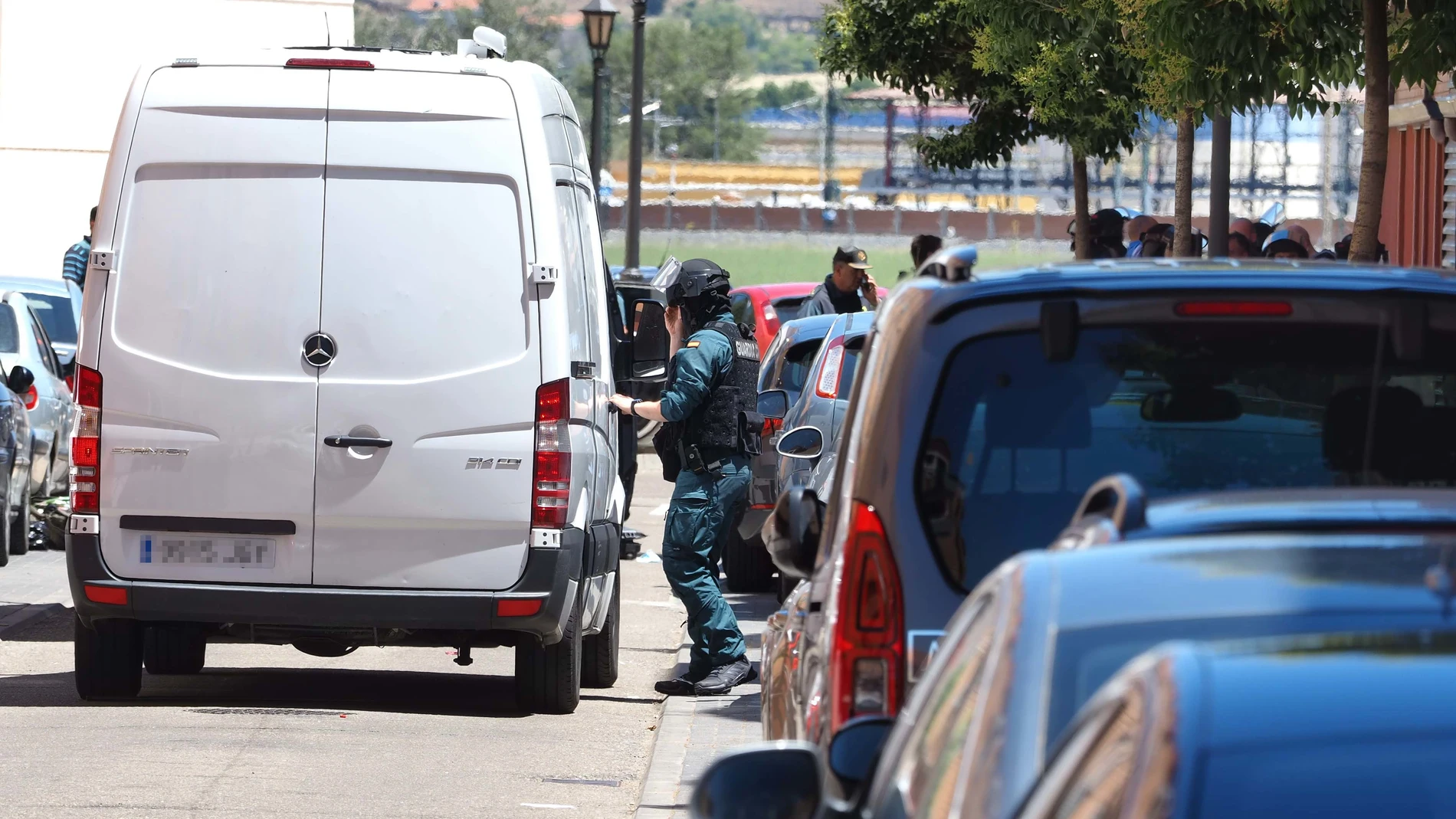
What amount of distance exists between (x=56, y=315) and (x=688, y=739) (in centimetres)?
1334

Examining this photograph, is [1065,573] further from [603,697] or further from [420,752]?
[603,697]

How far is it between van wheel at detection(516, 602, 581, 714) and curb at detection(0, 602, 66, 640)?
3.37 meters

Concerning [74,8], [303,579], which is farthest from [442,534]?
[74,8]

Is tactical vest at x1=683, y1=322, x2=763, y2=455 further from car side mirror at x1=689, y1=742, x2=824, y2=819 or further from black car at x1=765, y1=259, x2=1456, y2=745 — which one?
car side mirror at x1=689, y1=742, x2=824, y2=819

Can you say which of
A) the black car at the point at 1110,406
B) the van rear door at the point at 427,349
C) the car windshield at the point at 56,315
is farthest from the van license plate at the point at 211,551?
the car windshield at the point at 56,315

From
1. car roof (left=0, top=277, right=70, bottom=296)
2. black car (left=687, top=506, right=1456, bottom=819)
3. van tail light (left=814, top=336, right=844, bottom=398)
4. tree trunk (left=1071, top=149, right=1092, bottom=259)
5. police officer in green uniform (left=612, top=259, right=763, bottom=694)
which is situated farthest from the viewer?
car roof (left=0, top=277, right=70, bottom=296)

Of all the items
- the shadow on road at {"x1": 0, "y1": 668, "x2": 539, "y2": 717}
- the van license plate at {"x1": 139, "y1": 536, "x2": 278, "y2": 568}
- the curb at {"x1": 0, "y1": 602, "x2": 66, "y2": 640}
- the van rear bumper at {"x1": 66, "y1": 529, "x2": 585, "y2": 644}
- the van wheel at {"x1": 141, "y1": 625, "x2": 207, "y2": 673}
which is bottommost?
the curb at {"x1": 0, "y1": 602, "x2": 66, "y2": 640}

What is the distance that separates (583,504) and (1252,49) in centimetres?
337

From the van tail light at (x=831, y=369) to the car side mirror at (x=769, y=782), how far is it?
336 inches

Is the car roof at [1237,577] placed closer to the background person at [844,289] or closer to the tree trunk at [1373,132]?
the tree trunk at [1373,132]

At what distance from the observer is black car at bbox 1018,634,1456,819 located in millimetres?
1817

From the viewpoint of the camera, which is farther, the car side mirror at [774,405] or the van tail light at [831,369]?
the van tail light at [831,369]

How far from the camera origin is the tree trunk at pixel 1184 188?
1388 centimetres

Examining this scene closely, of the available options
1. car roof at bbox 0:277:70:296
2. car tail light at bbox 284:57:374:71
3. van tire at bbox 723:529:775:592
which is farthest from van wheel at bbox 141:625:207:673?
car roof at bbox 0:277:70:296
